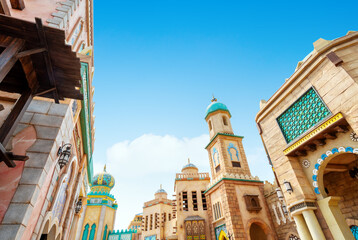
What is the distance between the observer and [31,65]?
4336 mm

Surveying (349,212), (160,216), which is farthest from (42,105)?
(160,216)

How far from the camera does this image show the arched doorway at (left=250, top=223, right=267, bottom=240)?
14959mm

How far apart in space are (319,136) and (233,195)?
385 inches

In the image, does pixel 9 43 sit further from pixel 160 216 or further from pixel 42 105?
pixel 160 216

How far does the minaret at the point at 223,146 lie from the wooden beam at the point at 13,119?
15243 millimetres

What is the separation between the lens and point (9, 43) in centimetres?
360

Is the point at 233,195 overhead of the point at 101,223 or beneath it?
beneath

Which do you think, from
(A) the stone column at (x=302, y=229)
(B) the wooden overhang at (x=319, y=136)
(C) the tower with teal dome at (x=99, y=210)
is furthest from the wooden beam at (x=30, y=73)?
(C) the tower with teal dome at (x=99, y=210)

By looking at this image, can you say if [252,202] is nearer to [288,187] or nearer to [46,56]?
[288,187]

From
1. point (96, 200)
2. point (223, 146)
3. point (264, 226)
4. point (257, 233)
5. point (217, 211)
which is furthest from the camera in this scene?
point (96, 200)

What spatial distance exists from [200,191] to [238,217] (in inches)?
265

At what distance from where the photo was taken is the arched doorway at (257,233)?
49.1 feet

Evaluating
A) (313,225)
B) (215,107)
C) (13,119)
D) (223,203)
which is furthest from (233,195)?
(13,119)

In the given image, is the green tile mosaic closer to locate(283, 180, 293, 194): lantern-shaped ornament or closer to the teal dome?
locate(283, 180, 293, 194): lantern-shaped ornament
